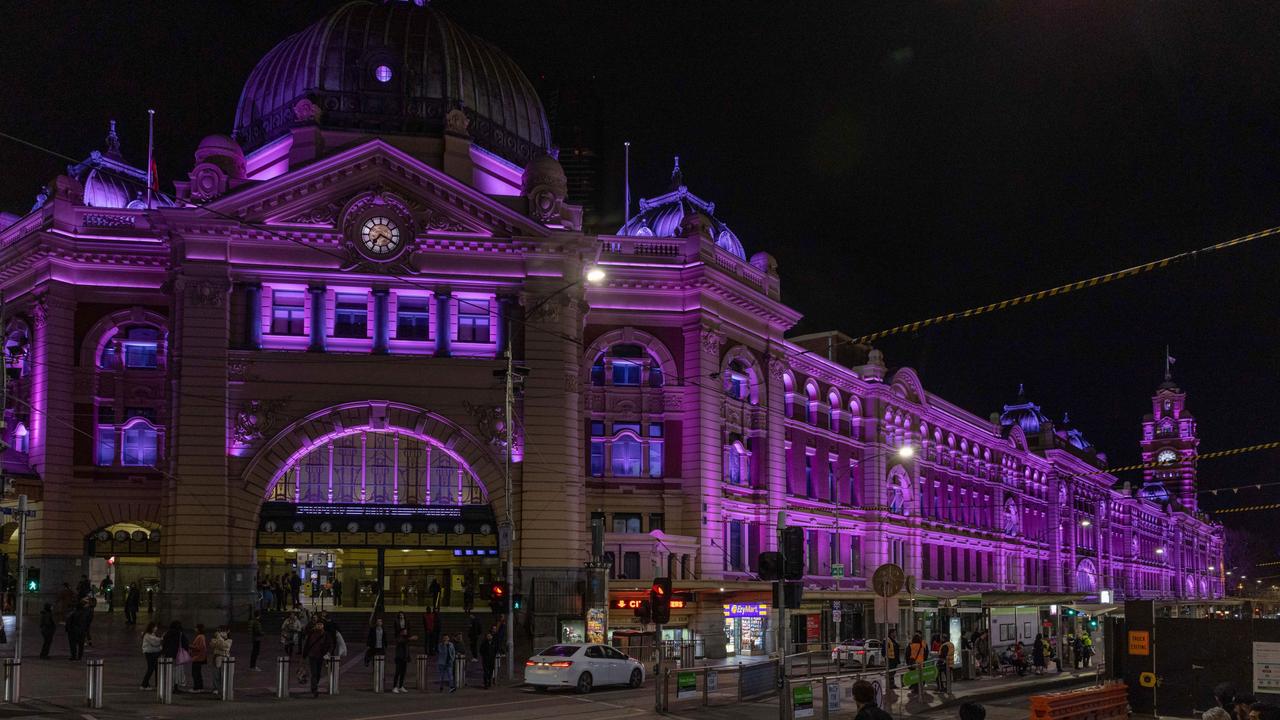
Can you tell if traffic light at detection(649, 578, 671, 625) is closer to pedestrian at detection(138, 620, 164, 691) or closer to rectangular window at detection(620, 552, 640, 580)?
pedestrian at detection(138, 620, 164, 691)

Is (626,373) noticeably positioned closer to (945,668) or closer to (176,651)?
(945,668)

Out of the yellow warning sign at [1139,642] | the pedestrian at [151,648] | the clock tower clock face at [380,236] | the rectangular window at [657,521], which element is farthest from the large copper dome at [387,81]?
the yellow warning sign at [1139,642]

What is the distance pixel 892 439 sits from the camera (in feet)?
273

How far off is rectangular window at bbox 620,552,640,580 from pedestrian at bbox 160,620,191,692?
86.8 ft

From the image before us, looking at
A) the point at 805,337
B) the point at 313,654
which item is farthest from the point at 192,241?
the point at 805,337

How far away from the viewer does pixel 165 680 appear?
105 feet

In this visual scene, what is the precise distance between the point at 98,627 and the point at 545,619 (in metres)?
17.1

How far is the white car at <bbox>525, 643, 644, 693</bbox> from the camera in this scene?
3853 cm

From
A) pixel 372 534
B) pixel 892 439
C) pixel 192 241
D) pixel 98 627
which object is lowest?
pixel 98 627

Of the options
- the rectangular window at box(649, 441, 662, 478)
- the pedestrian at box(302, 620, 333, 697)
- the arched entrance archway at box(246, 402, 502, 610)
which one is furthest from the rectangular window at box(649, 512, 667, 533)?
the pedestrian at box(302, 620, 333, 697)

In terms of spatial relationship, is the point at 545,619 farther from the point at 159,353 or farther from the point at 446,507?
the point at 159,353

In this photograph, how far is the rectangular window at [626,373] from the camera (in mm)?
62562

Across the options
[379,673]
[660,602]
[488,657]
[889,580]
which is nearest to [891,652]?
[660,602]

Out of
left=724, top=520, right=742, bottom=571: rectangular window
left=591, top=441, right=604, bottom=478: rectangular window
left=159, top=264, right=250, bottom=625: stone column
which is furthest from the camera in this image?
left=724, top=520, right=742, bottom=571: rectangular window
